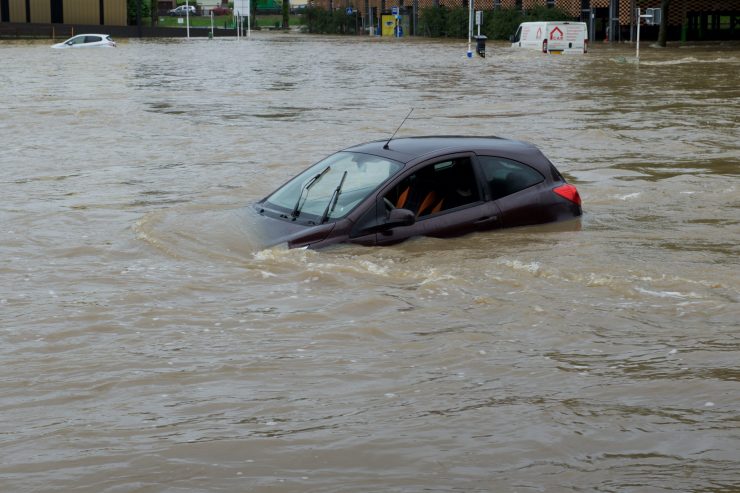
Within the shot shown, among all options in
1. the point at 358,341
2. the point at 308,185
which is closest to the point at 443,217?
the point at 308,185

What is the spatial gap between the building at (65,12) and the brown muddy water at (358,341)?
232ft

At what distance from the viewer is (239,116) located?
26.3 meters

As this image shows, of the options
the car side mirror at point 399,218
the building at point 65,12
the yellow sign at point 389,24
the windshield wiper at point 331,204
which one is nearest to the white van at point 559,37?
the building at point 65,12

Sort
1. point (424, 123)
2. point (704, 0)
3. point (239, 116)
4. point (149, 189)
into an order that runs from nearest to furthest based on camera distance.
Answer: point (149, 189), point (424, 123), point (239, 116), point (704, 0)

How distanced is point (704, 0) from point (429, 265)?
2530 inches

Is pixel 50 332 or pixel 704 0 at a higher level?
pixel 704 0

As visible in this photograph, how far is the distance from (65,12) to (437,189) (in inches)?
3202

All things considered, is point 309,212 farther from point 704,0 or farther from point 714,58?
point 704,0

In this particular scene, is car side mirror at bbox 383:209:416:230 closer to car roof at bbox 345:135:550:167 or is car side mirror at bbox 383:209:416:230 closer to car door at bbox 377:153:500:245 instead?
car door at bbox 377:153:500:245

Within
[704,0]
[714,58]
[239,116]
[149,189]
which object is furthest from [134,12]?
[149,189]

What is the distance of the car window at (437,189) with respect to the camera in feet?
33.6

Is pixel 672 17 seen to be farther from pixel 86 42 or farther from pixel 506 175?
pixel 506 175

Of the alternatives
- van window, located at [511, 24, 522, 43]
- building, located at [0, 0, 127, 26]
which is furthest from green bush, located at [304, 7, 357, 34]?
van window, located at [511, 24, 522, 43]

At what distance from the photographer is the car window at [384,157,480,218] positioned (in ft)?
33.6
